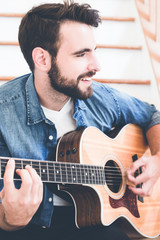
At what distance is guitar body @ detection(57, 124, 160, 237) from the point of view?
1.26 meters

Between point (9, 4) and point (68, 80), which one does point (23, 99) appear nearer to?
point (68, 80)

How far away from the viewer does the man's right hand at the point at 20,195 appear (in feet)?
3.28

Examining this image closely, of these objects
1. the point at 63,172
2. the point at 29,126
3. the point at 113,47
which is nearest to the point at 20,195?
the point at 63,172

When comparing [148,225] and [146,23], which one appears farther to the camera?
[146,23]

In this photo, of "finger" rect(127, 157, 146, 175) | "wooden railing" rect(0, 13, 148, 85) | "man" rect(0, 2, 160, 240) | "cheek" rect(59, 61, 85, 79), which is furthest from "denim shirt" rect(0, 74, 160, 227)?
"wooden railing" rect(0, 13, 148, 85)

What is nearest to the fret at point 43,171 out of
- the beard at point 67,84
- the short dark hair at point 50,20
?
the beard at point 67,84

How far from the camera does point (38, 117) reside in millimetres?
1305

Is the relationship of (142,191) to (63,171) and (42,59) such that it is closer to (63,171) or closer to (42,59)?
(63,171)

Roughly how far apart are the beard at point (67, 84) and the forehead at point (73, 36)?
0.10 meters

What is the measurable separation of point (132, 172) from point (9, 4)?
135cm

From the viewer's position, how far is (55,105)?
56.5 inches

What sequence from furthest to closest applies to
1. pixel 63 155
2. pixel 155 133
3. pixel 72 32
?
pixel 155 133 → pixel 72 32 → pixel 63 155

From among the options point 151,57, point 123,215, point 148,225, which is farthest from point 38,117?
point 151,57

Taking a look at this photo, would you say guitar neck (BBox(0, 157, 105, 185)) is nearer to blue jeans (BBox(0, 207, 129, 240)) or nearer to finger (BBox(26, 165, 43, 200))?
finger (BBox(26, 165, 43, 200))
